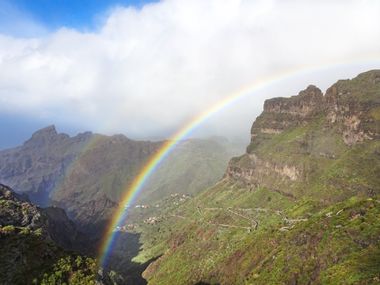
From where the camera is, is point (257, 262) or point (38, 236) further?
point (257, 262)

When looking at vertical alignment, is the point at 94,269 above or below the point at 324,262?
above

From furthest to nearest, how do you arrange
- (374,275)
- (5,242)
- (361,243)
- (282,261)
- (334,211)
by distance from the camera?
(334,211), (282,261), (361,243), (374,275), (5,242)

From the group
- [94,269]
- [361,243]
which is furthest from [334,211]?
[94,269]

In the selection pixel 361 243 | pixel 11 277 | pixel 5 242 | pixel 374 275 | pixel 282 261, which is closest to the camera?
pixel 11 277

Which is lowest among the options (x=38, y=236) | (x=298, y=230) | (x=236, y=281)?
(x=236, y=281)

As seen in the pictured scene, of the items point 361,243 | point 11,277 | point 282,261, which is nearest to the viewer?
point 11,277

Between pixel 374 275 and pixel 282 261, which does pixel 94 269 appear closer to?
pixel 374 275

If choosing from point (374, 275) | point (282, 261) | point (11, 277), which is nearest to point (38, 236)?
point (11, 277)

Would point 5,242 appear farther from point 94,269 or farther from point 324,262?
point 324,262

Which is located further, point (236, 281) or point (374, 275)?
point (236, 281)
